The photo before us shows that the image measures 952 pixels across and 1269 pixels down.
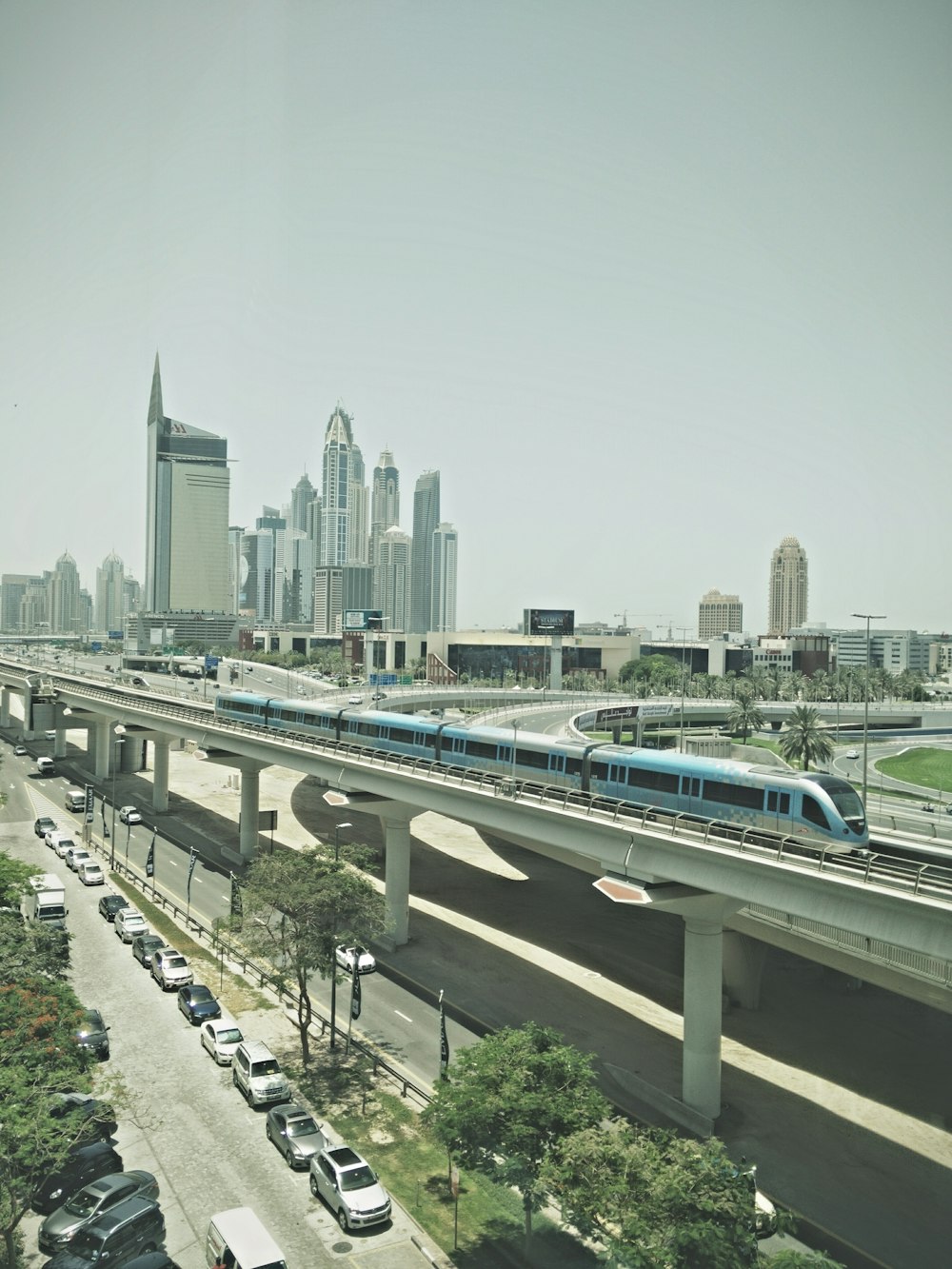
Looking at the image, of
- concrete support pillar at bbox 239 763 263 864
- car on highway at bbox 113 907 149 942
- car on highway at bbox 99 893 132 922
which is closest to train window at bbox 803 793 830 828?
car on highway at bbox 113 907 149 942

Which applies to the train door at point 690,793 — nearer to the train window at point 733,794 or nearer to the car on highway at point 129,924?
the train window at point 733,794

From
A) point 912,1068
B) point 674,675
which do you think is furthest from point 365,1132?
point 674,675

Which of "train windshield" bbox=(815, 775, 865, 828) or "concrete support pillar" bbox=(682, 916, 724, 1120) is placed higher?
"train windshield" bbox=(815, 775, 865, 828)

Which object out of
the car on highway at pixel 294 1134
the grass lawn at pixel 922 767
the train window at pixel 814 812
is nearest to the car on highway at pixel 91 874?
the car on highway at pixel 294 1134

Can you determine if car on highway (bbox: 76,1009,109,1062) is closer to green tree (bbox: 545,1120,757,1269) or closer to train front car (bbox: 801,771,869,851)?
green tree (bbox: 545,1120,757,1269)

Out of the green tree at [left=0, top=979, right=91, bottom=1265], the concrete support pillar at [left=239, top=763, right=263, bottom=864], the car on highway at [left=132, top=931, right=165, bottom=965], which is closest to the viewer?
the green tree at [left=0, top=979, right=91, bottom=1265]

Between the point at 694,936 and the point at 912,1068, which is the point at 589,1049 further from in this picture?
the point at 912,1068
